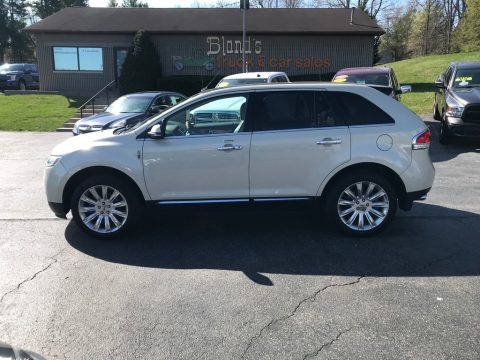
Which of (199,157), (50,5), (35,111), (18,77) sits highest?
(50,5)

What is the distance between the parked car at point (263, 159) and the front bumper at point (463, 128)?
592cm

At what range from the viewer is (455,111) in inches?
425

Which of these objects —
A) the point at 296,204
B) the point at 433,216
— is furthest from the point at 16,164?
the point at 433,216

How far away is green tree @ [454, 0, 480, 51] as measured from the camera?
35.7 m

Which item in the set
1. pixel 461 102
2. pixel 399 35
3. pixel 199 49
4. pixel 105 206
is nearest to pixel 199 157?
pixel 105 206

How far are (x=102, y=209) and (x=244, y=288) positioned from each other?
214 centimetres

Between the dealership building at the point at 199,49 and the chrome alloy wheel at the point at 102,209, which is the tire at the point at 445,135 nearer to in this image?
the chrome alloy wheel at the point at 102,209

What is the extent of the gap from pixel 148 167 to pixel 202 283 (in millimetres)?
1614

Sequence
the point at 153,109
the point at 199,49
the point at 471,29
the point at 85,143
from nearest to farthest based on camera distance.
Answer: the point at 85,143, the point at 153,109, the point at 199,49, the point at 471,29

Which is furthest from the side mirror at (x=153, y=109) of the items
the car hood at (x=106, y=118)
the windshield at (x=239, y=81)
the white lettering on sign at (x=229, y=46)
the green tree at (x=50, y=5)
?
the green tree at (x=50, y=5)

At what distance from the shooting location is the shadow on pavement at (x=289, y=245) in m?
4.69

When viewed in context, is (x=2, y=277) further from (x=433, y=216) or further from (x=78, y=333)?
(x=433, y=216)

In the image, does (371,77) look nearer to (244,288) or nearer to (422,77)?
(244,288)

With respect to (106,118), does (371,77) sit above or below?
above
